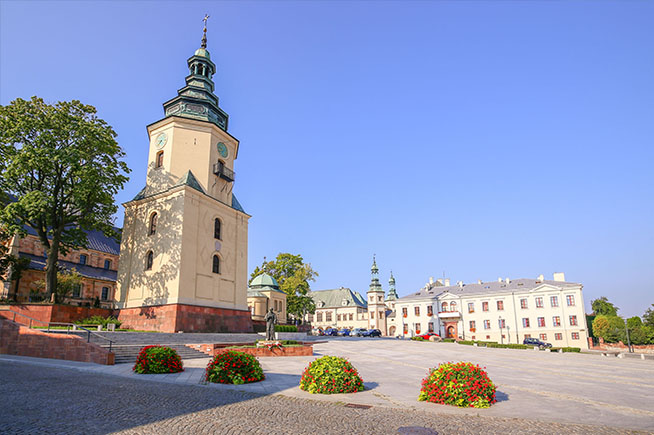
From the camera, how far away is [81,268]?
4131cm

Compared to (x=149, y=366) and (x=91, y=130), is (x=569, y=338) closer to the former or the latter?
(x=149, y=366)

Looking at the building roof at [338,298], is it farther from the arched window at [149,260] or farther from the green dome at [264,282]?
the arched window at [149,260]

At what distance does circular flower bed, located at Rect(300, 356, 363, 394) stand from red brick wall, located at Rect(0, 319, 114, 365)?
1069 centimetres

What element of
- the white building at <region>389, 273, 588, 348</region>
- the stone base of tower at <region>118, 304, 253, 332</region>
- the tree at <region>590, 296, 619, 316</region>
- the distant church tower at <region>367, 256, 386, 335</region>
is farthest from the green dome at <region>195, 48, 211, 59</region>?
the tree at <region>590, 296, 619, 316</region>

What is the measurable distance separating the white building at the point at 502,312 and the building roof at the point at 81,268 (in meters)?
46.5

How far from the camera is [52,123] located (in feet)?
86.0

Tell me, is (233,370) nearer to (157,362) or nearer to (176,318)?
(157,362)

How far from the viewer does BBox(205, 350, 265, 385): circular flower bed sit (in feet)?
38.1

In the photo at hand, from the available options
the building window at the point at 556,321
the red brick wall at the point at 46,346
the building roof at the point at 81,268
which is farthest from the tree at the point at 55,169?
the building window at the point at 556,321

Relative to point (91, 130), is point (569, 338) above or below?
below

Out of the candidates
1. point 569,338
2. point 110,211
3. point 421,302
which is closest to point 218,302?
point 110,211

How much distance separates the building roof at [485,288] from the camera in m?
57.5

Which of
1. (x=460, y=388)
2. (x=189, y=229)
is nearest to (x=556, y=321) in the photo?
(x=189, y=229)

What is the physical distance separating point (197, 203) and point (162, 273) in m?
6.07
